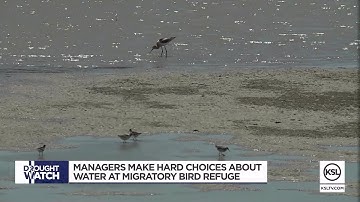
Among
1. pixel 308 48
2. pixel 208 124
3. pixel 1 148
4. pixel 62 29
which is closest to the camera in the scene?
pixel 1 148

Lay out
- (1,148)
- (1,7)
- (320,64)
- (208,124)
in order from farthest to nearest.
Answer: (1,7)
(320,64)
(208,124)
(1,148)

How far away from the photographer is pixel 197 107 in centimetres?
1862

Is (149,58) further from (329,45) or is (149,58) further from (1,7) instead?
(1,7)

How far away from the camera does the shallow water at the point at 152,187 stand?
12.6 meters

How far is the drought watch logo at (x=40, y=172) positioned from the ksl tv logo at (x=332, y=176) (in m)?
3.43

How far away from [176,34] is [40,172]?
17.8 m

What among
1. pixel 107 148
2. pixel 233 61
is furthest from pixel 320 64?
pixel 107 148

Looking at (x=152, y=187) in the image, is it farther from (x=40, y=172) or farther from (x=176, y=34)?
(x=176, y=34)

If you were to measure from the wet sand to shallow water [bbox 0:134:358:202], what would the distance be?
0.66 m

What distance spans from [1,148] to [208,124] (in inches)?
147

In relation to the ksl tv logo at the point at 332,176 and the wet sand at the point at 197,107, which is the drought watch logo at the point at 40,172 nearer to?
the wet sand at the point at 197,107

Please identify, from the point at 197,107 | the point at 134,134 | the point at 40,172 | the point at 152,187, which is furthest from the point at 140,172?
the point at 197,107

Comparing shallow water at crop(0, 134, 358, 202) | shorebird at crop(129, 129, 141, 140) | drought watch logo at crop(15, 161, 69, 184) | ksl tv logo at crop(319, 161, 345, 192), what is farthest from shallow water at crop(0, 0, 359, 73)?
ksl tv logo at crop(319, 161, 345, 192)

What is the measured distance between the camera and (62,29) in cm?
3164
